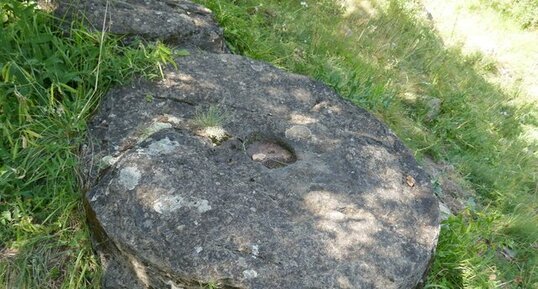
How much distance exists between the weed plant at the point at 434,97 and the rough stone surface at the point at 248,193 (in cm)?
60

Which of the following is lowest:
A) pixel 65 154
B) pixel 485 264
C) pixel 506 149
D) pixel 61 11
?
pixel 506 149

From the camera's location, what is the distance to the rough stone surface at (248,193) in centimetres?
217

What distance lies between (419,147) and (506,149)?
4.63ft

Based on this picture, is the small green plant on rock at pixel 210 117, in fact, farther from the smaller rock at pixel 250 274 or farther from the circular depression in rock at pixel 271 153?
the smaller rock at pixel 250 274

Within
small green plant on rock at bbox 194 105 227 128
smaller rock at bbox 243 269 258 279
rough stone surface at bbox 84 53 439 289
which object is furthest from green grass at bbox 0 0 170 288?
smaller rock at bbox 243 269 258 279

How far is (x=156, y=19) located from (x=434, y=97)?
329cm

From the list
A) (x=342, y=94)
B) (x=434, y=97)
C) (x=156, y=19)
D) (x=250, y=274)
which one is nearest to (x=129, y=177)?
(x=250, y=274)

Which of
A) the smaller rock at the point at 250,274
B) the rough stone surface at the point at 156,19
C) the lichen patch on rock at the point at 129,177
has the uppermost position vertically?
the rough stone surface at the point at 156,19

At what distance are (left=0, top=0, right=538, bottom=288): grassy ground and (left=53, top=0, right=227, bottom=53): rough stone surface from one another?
0.16 meters

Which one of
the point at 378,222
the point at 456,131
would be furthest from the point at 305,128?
the point at 456,131

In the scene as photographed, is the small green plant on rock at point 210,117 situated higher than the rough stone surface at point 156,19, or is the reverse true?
the rough stone surface at point 156,19

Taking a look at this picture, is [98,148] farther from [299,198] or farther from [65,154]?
[299,198]

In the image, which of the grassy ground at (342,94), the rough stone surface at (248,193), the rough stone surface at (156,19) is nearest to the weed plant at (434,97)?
the grassy ground at (342,94)

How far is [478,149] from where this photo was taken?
5070 millimetres
